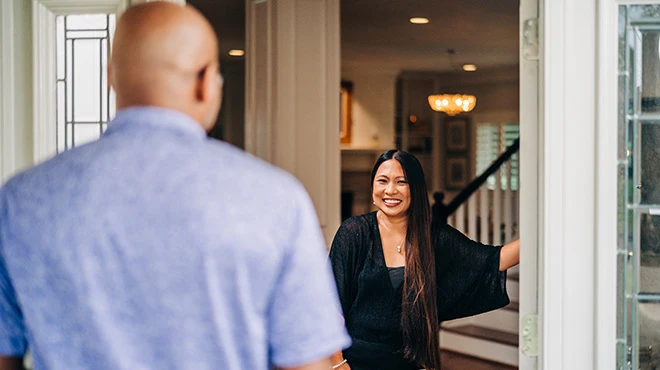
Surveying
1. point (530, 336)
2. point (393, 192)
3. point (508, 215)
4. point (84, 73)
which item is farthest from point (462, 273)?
point (508, 215)

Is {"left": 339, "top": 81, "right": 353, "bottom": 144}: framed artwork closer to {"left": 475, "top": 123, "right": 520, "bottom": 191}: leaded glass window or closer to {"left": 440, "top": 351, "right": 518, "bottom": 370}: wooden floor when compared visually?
{"left": 475, "top": 123, "right": 520, "bottom": 191}: leaded glass window

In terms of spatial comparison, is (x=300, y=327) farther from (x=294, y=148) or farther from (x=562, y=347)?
(x=294, y=148)

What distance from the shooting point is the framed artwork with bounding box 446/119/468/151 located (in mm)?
11430

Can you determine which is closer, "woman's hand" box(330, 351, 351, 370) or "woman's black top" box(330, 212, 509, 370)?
"woman's hand" box(330, 351, 351, 370)

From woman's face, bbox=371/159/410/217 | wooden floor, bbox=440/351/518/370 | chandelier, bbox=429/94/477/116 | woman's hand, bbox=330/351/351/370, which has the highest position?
chandelier, bbox=429/94/477/116

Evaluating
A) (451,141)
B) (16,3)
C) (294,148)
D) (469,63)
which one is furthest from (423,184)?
(451,141)

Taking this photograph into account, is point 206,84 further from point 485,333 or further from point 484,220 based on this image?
point 484,220

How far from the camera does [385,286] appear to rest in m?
3.62

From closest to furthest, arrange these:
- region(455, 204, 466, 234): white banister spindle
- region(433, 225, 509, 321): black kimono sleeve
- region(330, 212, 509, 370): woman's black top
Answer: region(330, 212, 509, 370): woman's black top → region(433, 225, 509, 321): black kimono sleeve → region(455, 204, 466, 234): white banister spindle

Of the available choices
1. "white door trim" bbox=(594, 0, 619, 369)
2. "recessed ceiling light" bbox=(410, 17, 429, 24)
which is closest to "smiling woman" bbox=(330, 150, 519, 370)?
"white door trim" bbox=(594, 0, 619, 369)

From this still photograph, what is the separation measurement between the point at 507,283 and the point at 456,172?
5231 millimetres

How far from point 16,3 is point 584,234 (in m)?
1.63

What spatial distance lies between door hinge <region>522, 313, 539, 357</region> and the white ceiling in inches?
183

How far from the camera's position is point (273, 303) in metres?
1.01
